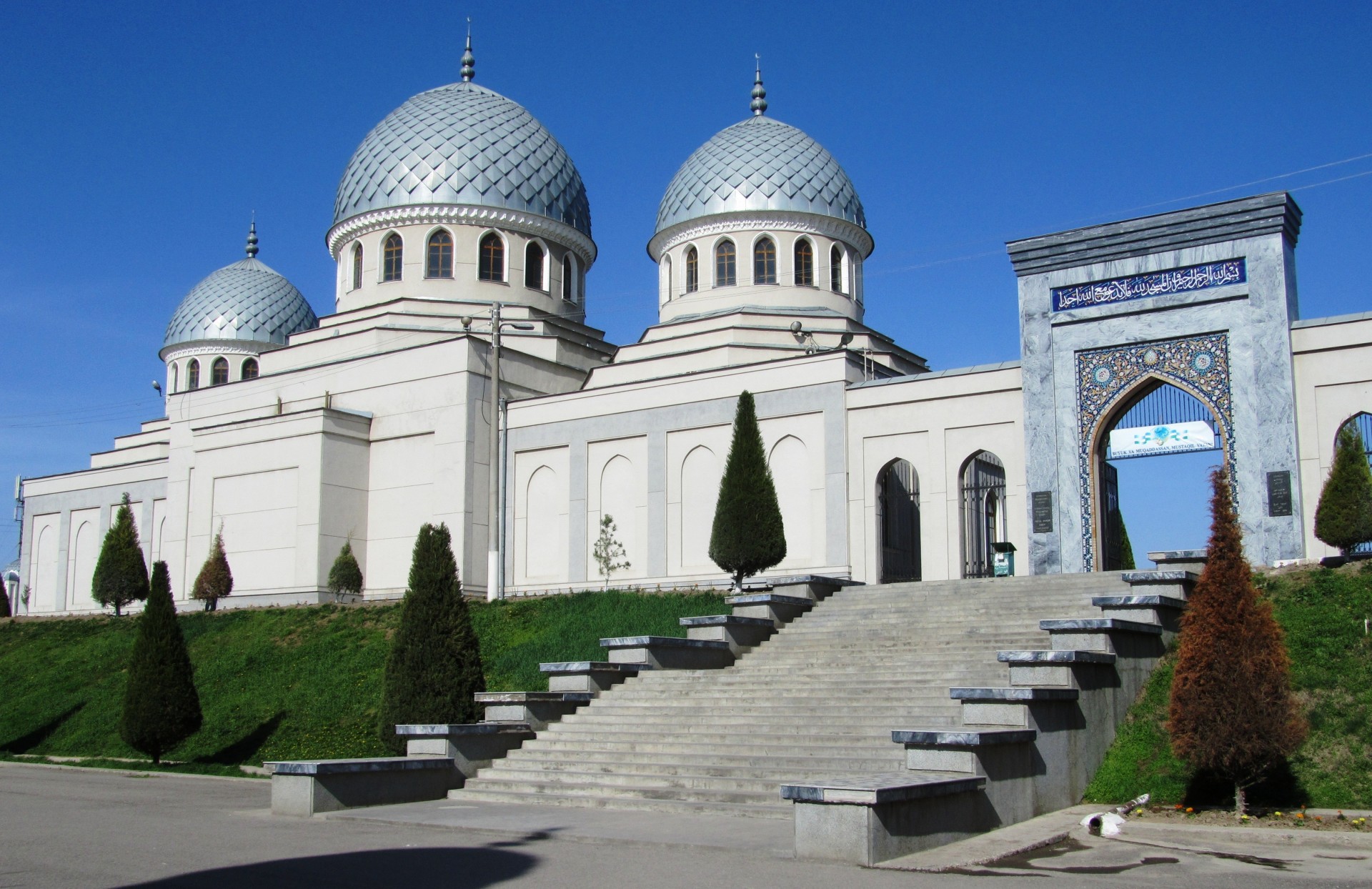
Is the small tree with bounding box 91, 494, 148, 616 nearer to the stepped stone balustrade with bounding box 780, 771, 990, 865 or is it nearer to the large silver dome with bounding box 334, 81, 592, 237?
the large silver dome with bounding box 334, 81, 592, 237

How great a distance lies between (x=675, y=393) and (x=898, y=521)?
4.91 meters

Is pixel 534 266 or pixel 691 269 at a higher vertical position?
pixel 534 266

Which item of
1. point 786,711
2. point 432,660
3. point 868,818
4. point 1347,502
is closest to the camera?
point 868,818

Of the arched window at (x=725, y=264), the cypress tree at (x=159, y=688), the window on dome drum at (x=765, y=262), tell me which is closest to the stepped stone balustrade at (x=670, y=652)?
the cypress tree at (x=159, y=688)

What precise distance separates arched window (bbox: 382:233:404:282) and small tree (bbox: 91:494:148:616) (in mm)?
7640

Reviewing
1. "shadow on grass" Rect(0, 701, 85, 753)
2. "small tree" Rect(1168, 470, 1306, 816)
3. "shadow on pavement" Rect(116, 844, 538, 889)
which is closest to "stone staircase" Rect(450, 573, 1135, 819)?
"small tree" Rect(1168, 470, 1306, 816)

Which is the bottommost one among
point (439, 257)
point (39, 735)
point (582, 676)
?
point (39, 735)

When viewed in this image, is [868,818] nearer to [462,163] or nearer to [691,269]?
[691,269]

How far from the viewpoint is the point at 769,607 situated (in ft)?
53.9

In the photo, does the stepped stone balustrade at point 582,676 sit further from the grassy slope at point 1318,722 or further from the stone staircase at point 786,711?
the grassy slope at point 1318,722

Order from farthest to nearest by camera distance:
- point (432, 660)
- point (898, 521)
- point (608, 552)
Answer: point (608, 552)
point (898, 521)
point (432, 660)

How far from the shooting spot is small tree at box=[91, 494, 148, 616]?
1089 inches

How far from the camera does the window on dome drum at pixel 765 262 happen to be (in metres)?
29.5

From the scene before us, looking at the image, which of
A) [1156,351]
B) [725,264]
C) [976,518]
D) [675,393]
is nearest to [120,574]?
[675,393]
